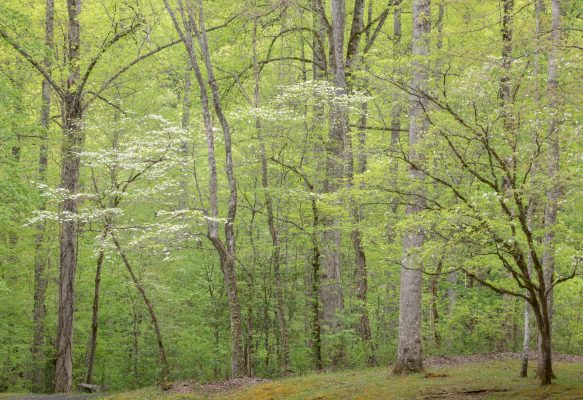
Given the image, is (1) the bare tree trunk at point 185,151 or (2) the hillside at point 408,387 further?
(1) the bare tree trunk at point 185,151

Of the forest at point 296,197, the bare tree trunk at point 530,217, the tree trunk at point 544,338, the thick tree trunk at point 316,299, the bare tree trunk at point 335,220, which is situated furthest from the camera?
the thick tree trunk at point 316,299

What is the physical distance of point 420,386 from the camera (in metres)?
9.73

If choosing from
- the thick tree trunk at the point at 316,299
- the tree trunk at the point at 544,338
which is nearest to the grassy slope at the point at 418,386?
the tree trunk at the point at 544,338

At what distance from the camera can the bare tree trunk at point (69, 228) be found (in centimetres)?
1633

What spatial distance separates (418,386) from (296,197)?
21.6ft

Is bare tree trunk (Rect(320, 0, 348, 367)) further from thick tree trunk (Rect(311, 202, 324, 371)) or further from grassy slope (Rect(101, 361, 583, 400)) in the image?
grassy slope (Rect(101, 361, 583, 400))

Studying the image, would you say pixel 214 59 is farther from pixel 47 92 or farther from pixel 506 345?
pixel 506 345

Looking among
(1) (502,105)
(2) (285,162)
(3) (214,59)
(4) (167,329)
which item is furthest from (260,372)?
(1) (502,105)

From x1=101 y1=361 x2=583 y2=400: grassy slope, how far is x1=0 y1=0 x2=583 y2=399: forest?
0.98 ft

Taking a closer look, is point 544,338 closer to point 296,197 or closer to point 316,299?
point 316,299

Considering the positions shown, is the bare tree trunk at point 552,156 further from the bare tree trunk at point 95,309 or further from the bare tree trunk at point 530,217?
the bare tree trunk at point 95,309

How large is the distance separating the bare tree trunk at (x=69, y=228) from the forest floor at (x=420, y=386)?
2.38 meters

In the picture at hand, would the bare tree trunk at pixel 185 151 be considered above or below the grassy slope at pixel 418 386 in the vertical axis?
above

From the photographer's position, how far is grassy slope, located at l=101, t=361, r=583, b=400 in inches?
333
